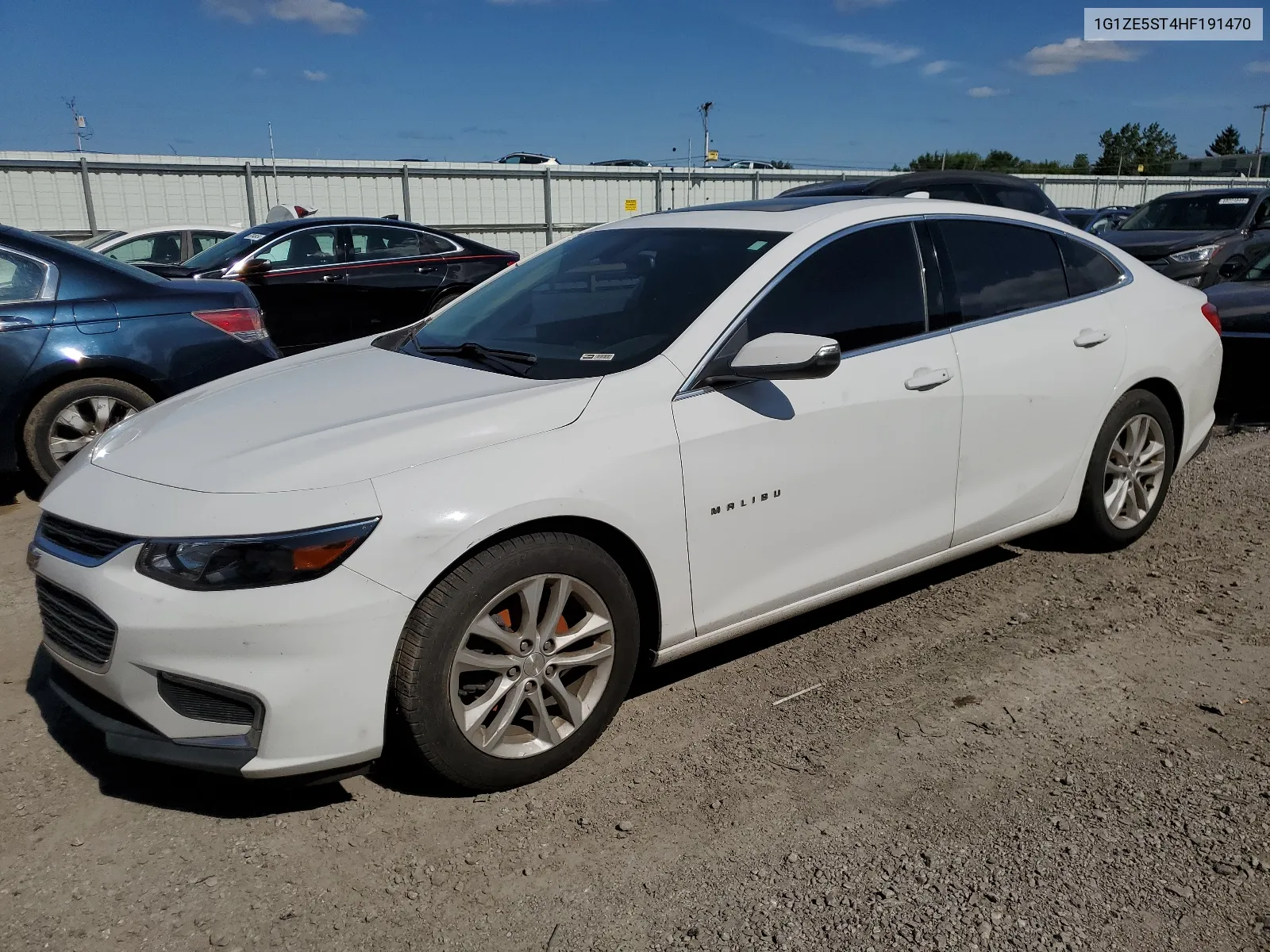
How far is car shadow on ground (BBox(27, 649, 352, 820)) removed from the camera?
2.85m

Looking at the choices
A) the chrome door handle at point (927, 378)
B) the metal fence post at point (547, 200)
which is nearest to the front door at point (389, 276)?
the chrome door handle at point (927, 378)

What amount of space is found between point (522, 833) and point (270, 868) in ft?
2.10

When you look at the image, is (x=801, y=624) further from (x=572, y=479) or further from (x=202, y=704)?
(x=202, y=704)

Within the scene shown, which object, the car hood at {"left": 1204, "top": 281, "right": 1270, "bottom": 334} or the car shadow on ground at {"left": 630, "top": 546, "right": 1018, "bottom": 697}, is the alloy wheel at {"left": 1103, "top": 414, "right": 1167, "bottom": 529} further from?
the car hood at {"left": 1204, "top": 281, "right": 1270, "bottom": 334}

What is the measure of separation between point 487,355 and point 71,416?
3.29 metres

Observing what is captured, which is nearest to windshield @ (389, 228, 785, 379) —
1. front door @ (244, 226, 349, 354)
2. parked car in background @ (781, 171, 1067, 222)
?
front door @ (244, 226, 349, 354)

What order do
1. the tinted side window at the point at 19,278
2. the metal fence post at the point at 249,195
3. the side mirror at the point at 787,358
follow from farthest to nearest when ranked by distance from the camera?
the metal fence post at the point at 249,195 < the tinted side window at the point at 19,278 < the side mirror at the point at 787,358

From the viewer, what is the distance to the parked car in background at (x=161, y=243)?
12148mm

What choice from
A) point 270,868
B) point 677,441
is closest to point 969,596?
point 677,441

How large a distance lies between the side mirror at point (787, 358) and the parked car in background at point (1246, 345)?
5.21 meters

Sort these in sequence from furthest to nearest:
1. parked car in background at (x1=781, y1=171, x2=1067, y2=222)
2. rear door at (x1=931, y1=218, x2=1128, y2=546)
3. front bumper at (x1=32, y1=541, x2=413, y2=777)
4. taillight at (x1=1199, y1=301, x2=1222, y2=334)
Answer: parked car in background at (x1=781, y1=171, x2=1067, y2=222) < taillight at (x1=1199, y1=301, x2=1222, y2=334) < rear door at (x1=931, y1=218, x2=1128, y2=546) < front bumper at (x1=32, y1=541, x2=413, y2=777)

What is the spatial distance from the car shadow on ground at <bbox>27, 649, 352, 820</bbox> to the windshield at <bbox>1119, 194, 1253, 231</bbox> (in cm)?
1312

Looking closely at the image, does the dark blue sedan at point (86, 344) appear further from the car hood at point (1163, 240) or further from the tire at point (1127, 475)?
the car hood at point (1163, 240)

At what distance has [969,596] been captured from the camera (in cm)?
427
